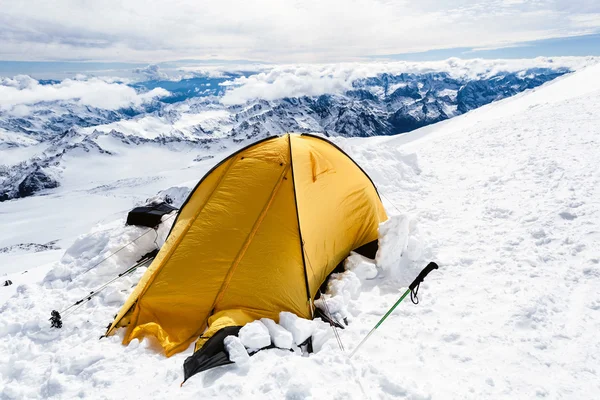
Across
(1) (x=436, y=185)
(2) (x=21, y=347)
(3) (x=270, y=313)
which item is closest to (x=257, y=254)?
(3) (x=270, y=313)

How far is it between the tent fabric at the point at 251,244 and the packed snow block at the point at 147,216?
236 cm

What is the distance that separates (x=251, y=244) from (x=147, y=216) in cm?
502

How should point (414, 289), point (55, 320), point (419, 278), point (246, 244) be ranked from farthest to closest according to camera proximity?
point (414, 289) < point (246, 244) < point (55, 320) < point (419, 278)

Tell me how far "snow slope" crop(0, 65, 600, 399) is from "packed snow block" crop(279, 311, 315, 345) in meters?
0.38

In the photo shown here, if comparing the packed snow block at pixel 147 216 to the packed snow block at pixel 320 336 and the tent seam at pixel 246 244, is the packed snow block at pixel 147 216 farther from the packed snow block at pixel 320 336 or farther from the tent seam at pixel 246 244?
the packed snow block at pixel 320 336

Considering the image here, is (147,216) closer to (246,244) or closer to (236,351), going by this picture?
(246,244)

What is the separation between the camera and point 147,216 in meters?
10.1

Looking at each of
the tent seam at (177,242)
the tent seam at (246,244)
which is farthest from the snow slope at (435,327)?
the tent seam at (246,244)

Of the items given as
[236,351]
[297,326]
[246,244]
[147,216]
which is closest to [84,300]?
[147,216]

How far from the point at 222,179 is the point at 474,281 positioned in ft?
18.4

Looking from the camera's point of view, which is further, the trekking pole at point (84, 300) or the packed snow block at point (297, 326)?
the trekking pole at point (84, 300)

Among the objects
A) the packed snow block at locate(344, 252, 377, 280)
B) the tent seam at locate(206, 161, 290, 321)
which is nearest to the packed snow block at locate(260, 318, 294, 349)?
the tent seam at locate(206, 161, 290, 321)

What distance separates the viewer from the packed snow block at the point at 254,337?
4973 mm

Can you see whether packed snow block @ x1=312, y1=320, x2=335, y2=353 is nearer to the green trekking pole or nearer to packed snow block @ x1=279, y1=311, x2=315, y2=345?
packed snow block @ x1=279, y1=311, x2=315, y2=345
